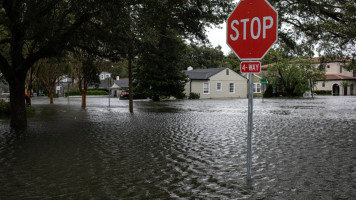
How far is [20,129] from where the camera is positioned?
12742 mm

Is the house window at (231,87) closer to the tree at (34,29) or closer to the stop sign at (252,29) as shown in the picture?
the tree at (34,29)

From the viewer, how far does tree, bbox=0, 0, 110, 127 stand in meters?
9.70

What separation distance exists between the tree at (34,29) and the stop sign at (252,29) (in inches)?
211

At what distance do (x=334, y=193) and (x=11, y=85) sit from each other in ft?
40.3

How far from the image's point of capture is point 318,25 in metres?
15.6


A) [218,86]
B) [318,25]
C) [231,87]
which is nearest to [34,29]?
[318,25]

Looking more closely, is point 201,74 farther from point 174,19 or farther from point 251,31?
point 251,31

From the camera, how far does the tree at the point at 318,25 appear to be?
565 inches

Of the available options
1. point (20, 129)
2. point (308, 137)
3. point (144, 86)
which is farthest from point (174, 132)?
point (144, 86)

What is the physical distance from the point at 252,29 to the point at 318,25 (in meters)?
12.2

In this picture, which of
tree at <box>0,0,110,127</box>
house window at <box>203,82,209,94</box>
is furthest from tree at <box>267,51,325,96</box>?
tree at <box>0,0,110,127</box>

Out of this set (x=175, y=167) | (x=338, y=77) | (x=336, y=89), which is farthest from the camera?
(x=336, y=89)

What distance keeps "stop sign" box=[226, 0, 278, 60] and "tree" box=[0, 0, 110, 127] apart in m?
5.37

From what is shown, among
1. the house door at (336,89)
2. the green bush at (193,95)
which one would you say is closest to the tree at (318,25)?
the green bush at (193,95)
